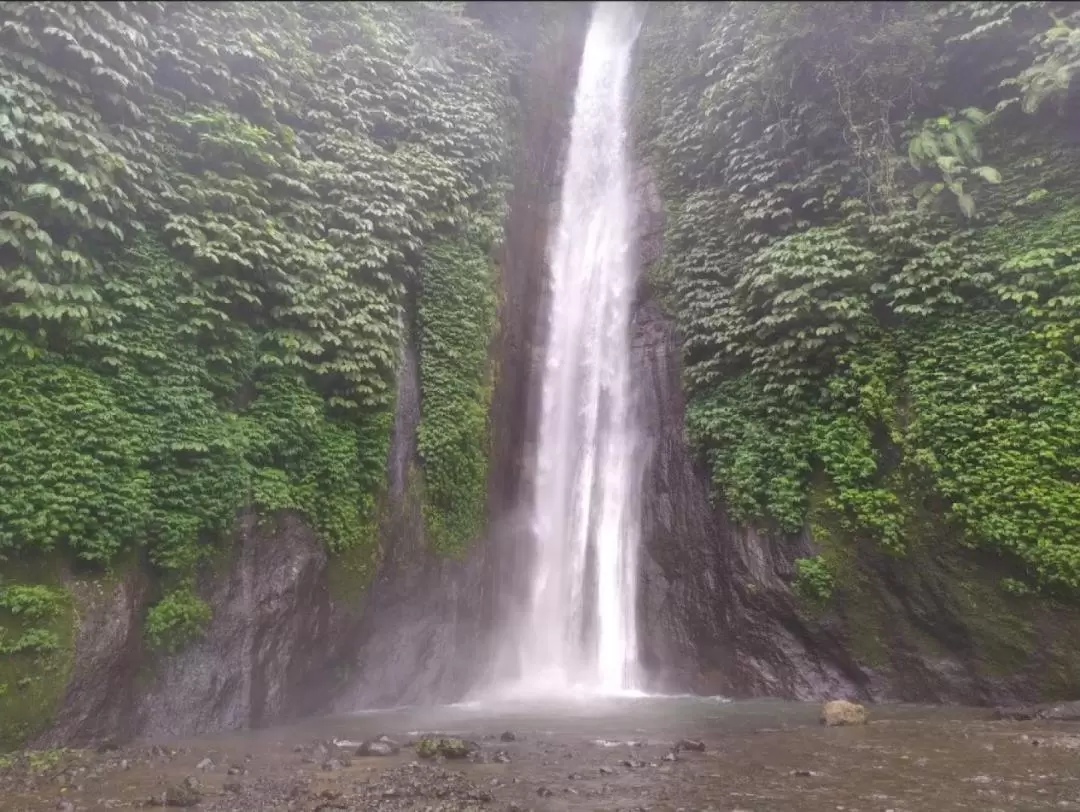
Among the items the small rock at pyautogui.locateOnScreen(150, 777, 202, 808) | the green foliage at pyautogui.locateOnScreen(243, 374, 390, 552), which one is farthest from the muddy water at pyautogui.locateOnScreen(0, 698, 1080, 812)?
the green foliage at pyautogui.locateOnScreen(243, 374, 390, 552)

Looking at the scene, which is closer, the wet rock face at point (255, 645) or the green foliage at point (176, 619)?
the green foliage at point (176, 619)

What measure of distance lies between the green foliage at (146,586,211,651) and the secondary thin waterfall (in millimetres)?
6036

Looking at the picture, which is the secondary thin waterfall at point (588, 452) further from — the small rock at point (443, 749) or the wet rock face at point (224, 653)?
the small rock at point (443, 749)

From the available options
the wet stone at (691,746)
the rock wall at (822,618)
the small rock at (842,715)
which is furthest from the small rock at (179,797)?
the rock wall at (822,618)

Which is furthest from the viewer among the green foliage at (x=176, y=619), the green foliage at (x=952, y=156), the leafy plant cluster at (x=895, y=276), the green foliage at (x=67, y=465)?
the green foliage at (x=952, y=156)

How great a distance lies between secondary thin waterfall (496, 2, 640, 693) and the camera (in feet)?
43.2

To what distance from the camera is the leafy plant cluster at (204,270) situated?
8406mm

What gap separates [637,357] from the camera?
51.4ft

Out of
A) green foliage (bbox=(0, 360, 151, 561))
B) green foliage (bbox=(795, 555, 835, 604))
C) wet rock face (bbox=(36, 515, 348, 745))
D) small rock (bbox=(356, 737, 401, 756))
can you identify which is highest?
green foliage (bbox=(0, 360, 151, 561))

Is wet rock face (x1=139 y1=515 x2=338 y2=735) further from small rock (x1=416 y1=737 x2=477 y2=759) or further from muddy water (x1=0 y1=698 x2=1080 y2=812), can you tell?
small rock (x1=416 y1=737 x2=477 y2=759)

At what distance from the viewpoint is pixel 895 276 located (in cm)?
1202

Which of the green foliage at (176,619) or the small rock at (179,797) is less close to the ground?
the green foliage at (176,619)

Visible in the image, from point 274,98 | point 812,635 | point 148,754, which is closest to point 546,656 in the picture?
point 812,635

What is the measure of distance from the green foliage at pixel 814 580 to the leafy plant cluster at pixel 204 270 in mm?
6268
